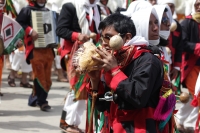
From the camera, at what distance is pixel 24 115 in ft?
25.5

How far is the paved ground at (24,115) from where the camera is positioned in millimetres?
6950

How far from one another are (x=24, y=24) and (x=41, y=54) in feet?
1.78

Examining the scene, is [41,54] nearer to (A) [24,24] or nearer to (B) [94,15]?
(A) [24,24]

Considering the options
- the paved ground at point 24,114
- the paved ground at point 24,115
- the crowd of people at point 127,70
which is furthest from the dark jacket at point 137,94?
the paved ground at point 24,115

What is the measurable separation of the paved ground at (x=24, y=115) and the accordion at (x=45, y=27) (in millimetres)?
1069

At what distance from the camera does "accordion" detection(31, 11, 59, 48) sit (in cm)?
805

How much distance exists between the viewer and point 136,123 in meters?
3.46

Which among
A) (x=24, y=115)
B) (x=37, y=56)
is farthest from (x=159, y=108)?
(x=37, y=56)

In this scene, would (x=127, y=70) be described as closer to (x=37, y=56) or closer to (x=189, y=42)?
(x=189, y=42)

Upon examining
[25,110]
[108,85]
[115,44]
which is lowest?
[25,110]

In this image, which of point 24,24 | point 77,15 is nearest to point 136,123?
point 77,15

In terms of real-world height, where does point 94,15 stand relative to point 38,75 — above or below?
above

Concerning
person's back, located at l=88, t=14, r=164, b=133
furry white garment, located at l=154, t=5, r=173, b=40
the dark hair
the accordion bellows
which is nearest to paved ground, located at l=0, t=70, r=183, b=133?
furry white garment, located at l=154, t=5, r=173, b=40

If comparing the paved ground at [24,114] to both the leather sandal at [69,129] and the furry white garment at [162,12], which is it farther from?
the furry white garment at [162,12]
